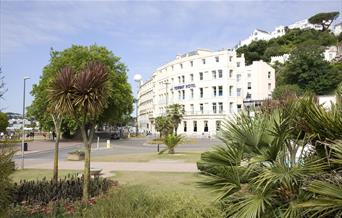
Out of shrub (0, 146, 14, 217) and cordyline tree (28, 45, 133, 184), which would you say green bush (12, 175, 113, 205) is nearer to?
shrub (0, 146, 14, 217)

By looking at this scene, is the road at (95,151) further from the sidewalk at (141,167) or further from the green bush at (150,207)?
the green bush at (150,207)

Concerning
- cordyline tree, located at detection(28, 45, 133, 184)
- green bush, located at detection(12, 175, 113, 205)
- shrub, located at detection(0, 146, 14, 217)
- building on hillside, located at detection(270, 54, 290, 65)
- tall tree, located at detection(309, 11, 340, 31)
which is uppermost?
tall tree, located at detection(309, 11, 340, 31)

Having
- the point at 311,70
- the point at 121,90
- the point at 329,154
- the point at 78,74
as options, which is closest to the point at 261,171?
the point at 329,154

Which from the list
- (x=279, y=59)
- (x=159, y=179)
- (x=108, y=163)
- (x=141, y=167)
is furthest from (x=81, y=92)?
(x=279, y=59)

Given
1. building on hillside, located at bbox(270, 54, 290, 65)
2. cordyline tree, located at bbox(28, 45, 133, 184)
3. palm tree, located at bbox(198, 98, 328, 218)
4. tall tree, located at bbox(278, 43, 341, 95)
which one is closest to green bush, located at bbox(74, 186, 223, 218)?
palm tree, located at bbox(198, 98, 328, 218)

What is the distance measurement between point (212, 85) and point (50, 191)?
68.3 metres

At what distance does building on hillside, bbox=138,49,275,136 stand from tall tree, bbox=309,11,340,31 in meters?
63.1

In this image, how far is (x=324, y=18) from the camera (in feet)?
426

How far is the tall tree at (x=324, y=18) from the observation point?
5054 inches

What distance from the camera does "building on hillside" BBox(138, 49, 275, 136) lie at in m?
74.4

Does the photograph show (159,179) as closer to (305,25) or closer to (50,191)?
(50,191)

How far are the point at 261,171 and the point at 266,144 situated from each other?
1.89 ft

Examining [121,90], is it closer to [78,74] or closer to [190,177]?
[190,177]

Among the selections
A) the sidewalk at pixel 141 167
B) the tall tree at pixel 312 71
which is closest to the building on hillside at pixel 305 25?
the tall tree at pixel 312 71
